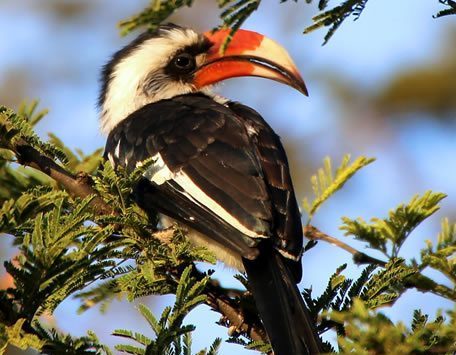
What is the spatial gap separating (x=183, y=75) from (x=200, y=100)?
0.82 m

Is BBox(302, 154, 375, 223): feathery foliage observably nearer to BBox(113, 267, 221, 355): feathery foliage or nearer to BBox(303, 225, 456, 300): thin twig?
BBox(303, 225, 456, 300): thin twig

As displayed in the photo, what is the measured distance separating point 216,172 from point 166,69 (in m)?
2.08

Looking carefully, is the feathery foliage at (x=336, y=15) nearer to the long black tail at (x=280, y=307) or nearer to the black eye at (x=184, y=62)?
the long black tail at (x=280, y=307)

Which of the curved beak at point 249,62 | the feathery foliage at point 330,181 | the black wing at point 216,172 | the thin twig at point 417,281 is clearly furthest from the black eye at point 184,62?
the thin twig at point 417,281

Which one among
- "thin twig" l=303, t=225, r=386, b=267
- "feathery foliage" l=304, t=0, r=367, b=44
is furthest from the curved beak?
"feathery foliage" l=304, t=0, r=367, b=44

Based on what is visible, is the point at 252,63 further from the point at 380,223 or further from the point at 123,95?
the point at 380,223

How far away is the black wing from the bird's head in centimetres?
73

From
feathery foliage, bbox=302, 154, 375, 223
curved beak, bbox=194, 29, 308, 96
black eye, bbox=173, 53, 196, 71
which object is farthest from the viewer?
black eye, bbox=173, 53, 196, 71

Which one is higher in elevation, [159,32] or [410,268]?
[159,32]

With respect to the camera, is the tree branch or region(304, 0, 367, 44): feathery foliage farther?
the tree branch

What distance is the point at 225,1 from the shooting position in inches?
106

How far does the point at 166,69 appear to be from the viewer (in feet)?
19.5

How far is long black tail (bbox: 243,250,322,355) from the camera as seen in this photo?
3275mm

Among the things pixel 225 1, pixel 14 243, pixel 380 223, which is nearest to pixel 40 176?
pixel 14 243
